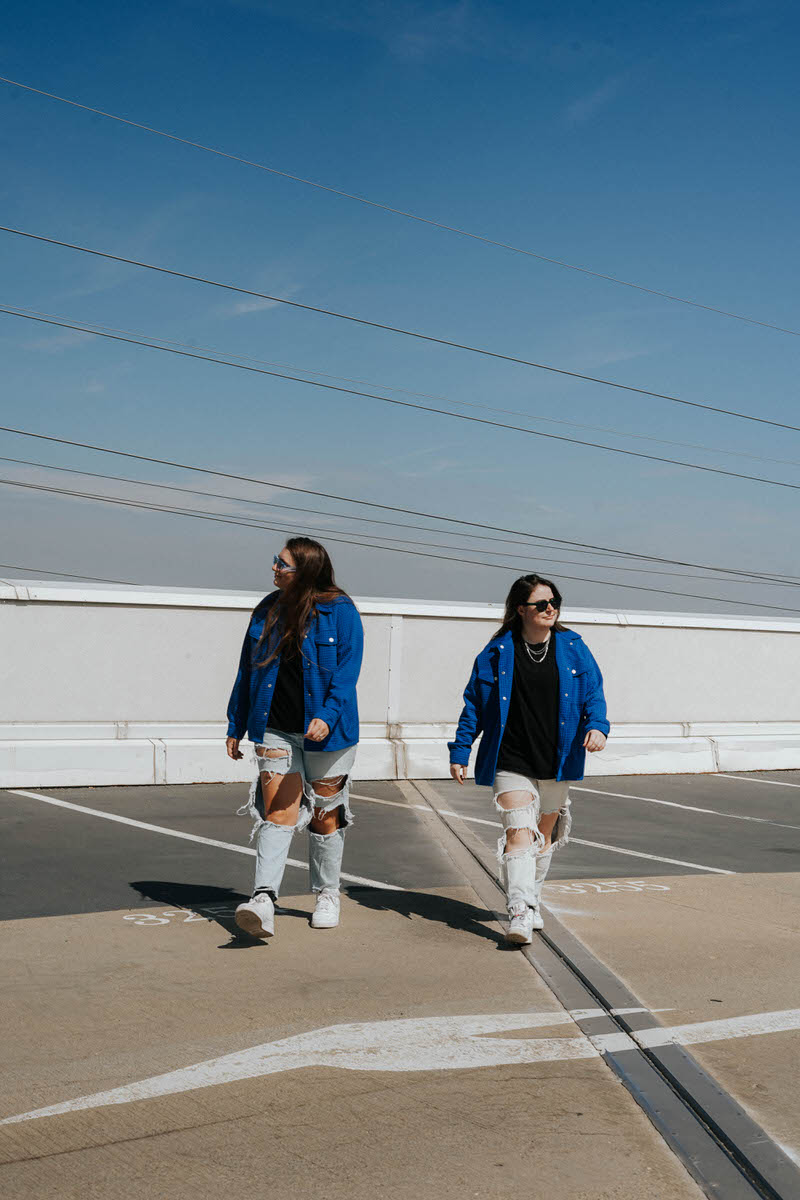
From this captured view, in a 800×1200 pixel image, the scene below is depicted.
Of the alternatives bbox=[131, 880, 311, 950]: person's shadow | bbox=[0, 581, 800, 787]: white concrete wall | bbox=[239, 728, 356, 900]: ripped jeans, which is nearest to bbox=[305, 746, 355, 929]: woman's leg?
bbox=[239, 728, 356, 900]: ripped jeans

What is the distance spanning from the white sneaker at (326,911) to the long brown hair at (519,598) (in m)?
1.50

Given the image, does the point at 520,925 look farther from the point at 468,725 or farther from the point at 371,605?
the point at 371,605

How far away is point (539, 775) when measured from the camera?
225 inches

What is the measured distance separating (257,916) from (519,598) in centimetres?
190

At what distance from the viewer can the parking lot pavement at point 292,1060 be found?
3.15m

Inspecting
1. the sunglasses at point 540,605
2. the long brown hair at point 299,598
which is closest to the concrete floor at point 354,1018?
the long brown hair at point 299,598

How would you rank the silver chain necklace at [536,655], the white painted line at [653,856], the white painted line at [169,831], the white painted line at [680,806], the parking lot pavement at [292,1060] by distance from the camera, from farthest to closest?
the white painted line at [680,806], the white painted line at [653,856], the white painted line at [169,831], the silver chain necklace at [536,655], the parking lot pavement at [292,1060]

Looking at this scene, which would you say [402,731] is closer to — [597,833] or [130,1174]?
[597,833]

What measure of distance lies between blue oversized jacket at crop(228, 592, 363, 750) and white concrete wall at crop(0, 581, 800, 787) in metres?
5.28

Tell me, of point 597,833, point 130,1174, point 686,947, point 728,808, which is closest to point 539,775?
point 686,947

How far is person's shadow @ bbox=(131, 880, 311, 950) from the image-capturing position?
18.7ft

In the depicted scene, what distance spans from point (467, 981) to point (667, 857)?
371cm

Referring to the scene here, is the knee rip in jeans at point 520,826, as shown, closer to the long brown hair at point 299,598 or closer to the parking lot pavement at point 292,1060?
the parking lot pavement at point 292,1060

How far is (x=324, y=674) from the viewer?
18.5 ft
